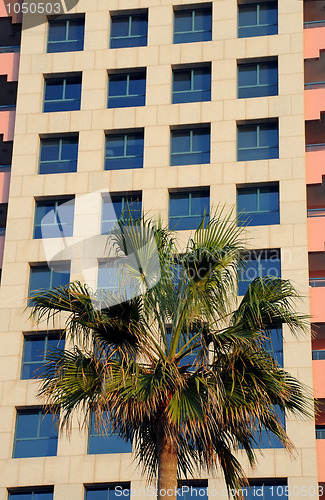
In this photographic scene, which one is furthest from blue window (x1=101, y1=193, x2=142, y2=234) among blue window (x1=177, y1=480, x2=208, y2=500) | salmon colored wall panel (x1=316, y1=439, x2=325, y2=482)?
salmon colored wall panel (x1=316, y1=439, x2=325, y2=482)

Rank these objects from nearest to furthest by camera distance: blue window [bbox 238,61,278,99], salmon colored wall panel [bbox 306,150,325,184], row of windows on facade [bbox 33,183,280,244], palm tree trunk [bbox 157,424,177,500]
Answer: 1. palm tree trunk [bbox 157,424,177,500]
2. row of windows on facade [bbox 33,183,280,244]
3. salmon colored wall panel [bbox 306,150,325,184]
4. blue window [bbox 238,61,278,99]

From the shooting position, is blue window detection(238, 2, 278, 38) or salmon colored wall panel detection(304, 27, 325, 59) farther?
blue window detection(238, 2, 278, 38)

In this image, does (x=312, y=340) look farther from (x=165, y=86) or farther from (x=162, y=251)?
(x=162, y=251)

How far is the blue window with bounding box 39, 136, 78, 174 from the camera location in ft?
134

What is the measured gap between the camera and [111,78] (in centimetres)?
4188

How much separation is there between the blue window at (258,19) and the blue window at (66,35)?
643cm

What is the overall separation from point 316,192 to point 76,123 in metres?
9.59

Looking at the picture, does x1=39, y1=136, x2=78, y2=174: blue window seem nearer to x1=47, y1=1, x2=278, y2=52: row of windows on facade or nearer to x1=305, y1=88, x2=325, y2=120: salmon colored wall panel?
x1=47, y1=1, x2=278, y2=52: row of windows on facade

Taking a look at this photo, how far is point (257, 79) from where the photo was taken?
134 ft

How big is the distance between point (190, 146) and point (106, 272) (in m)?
6.00

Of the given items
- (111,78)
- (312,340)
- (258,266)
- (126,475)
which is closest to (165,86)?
(111,78)

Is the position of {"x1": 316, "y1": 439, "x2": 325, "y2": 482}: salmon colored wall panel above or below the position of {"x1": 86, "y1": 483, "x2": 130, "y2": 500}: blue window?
above

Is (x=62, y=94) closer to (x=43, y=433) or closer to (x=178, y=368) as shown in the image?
(x=43, y=433)

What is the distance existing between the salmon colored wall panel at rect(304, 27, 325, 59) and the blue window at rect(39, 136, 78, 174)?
9.59 metres
